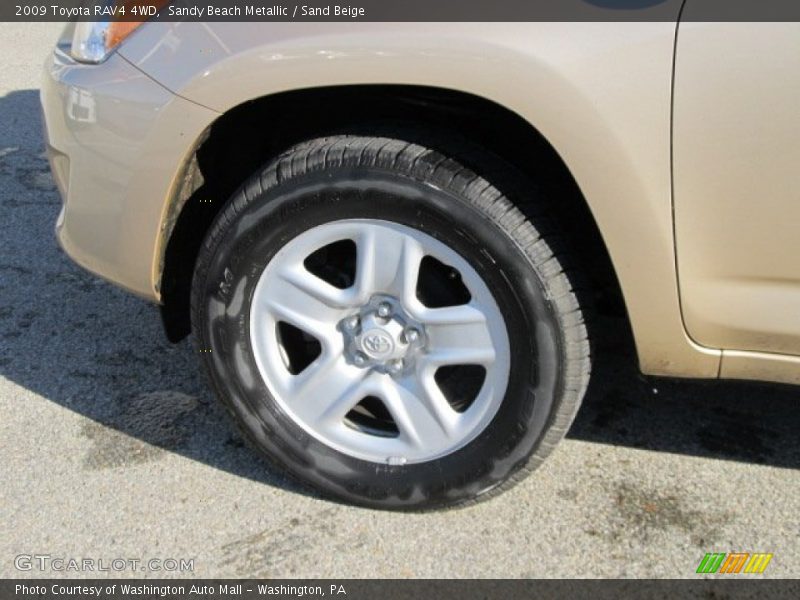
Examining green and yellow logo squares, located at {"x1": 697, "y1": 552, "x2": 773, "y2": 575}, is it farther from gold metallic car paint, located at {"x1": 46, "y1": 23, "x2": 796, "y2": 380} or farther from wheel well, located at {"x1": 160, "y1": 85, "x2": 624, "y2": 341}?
wheel well, located at {"x1": 160, "y1": 85, "x2": 624, "y2": 341}

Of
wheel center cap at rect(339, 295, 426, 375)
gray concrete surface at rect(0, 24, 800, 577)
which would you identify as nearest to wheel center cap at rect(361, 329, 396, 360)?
wheel center cap at rect(339, 295, 426, 375)

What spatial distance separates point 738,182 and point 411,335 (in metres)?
0.81

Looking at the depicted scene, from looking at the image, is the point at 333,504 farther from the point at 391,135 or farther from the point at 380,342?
the point at 391,135

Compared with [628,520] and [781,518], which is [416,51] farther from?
[781,518]

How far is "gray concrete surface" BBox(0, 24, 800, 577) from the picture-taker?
2.36m

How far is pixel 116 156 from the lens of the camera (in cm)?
231

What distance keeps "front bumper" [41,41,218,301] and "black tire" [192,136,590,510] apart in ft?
0.51

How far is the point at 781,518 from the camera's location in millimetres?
2443

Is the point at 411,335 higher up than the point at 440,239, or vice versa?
the point at 440,239

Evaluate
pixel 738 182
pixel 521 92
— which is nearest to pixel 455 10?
pixel 521 92

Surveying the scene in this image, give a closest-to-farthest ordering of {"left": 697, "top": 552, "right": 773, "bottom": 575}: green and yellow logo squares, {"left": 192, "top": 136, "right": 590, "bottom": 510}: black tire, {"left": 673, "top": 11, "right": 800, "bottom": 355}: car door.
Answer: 1. {"left": 673, "top": 11, "right": 800, "bottom": 355}: car door
2. {"left": 192, "top": 136, "right": 590, "bottom": 510}: black tire
3. {"left": 697, "top": 552, "right": 773, "bottom": 575}: green and yellow logo squares
